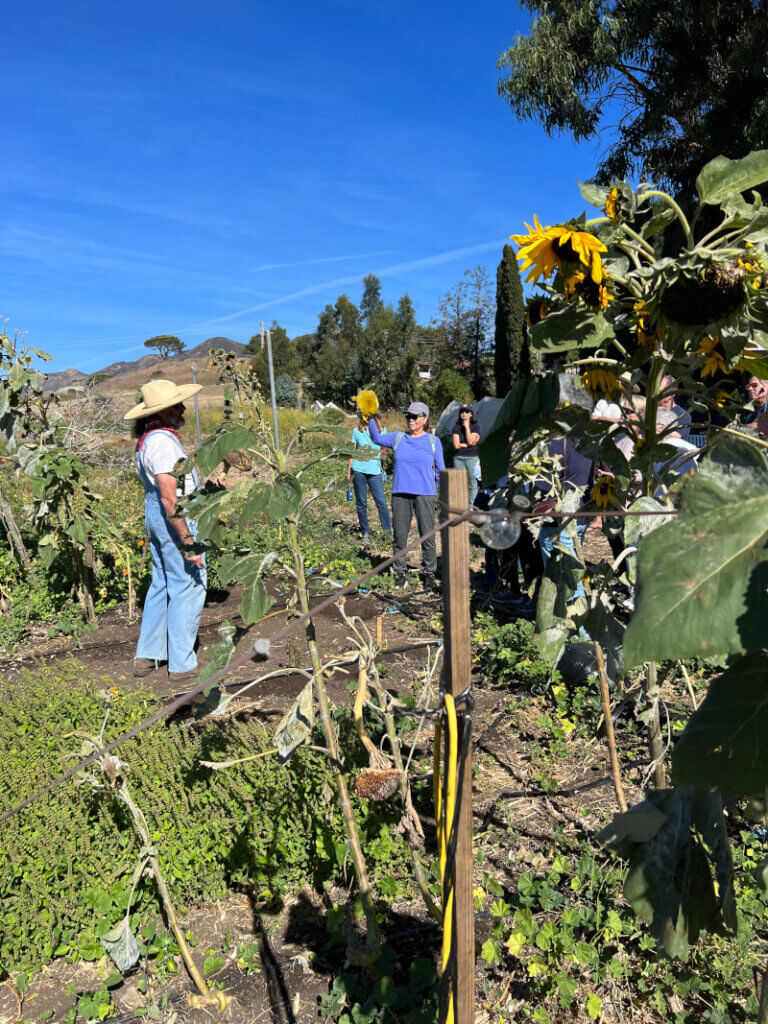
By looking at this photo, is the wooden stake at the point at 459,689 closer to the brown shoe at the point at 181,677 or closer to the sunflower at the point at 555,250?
the sunflower at the point at 555,250

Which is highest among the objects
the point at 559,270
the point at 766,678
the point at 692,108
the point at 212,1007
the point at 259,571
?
the point at 692,108

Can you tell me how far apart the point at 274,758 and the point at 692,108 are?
48.5ft

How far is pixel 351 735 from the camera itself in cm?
269

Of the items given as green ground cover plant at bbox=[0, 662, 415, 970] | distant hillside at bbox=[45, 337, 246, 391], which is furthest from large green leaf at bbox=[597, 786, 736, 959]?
distant hillside at bbox=[45, 337, 246, 391]

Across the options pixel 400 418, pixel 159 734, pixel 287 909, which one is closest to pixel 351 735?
pixel 287 909

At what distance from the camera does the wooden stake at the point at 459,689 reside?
116 centimetres

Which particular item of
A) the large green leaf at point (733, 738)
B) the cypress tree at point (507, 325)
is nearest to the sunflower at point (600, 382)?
the large green leaf at point (733, 738)

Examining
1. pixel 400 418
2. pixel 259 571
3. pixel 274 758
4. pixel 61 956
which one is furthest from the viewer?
pixel 400 418

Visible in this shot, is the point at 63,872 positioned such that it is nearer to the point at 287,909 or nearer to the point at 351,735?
the point at 287,909

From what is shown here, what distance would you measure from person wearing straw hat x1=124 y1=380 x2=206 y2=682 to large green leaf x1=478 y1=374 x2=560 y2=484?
2542mm

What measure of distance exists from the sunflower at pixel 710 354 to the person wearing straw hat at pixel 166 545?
2.69m

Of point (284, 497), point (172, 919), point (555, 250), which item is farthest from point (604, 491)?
point (172, 919)

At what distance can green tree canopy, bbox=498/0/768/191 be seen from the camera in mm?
11883

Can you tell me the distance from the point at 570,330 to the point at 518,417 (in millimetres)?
177
